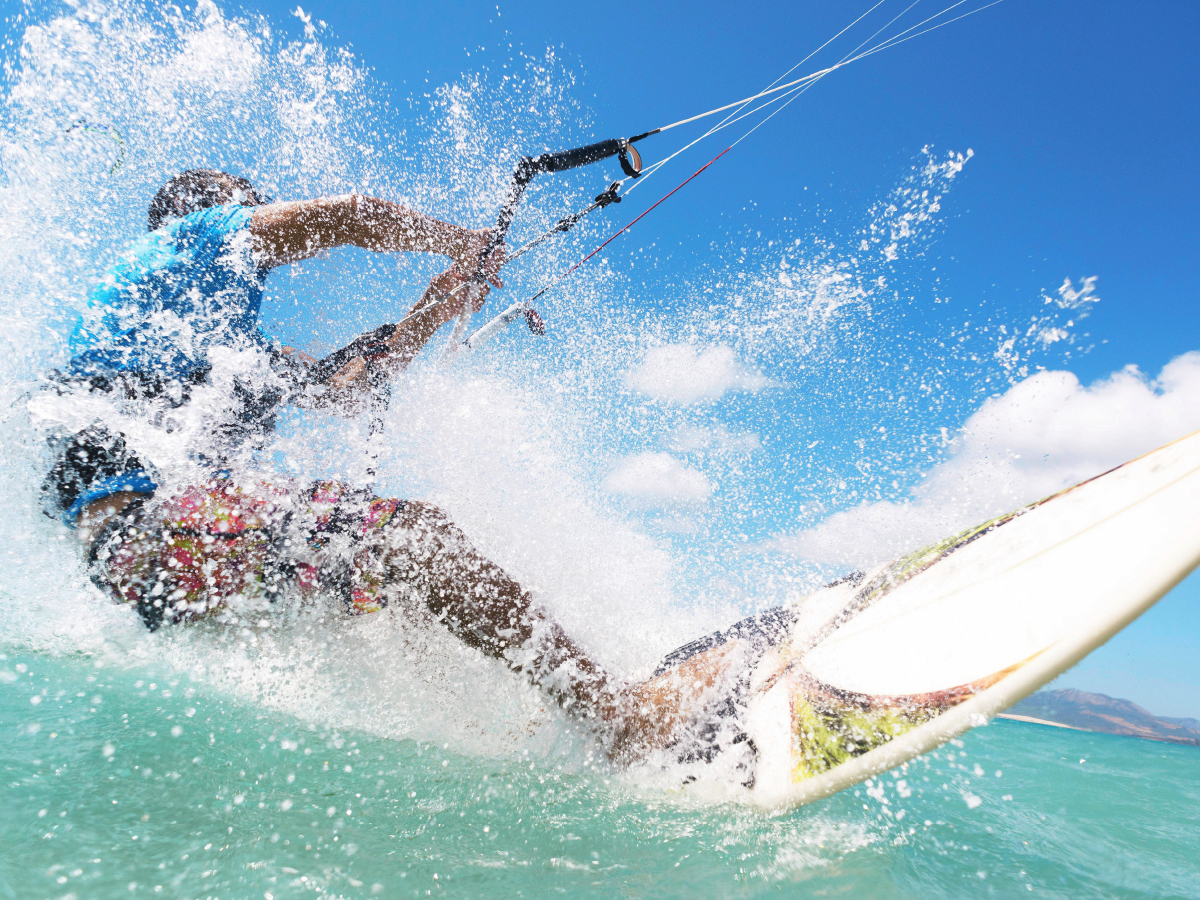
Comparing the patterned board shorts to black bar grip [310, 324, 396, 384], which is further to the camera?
black bar grip [310, 324, 396, 384]

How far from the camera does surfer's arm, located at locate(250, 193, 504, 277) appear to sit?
147 centimetres

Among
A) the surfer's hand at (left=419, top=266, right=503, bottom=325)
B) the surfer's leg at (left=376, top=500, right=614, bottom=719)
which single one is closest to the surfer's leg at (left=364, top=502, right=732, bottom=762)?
the surfer's leg at (left=376, top=500, right=614, bottom=719)

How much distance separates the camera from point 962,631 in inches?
65.7

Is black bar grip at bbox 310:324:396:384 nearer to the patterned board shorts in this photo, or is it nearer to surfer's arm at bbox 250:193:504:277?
surfer's arm at bbox 250:193:504:277

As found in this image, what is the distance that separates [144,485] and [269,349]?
24.4 inches

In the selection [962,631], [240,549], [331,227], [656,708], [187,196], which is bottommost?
[656,708]

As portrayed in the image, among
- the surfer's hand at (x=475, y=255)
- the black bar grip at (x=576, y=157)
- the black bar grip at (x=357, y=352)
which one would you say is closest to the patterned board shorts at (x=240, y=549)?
the black bar grip at (x=357, y=352)

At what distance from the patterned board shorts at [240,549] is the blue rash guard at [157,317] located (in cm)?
16

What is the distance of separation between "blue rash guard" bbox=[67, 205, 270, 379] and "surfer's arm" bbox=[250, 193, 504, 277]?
6 cm

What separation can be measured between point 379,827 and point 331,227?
1.68 metres

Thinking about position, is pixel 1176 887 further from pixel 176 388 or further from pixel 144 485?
pixel 176 388

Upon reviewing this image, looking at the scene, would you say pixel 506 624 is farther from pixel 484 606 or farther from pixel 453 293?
pixel 453 293

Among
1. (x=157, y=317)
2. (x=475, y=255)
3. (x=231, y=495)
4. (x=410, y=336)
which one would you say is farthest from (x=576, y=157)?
(x=231, y=495)

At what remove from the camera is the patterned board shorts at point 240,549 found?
1291 millimetres
